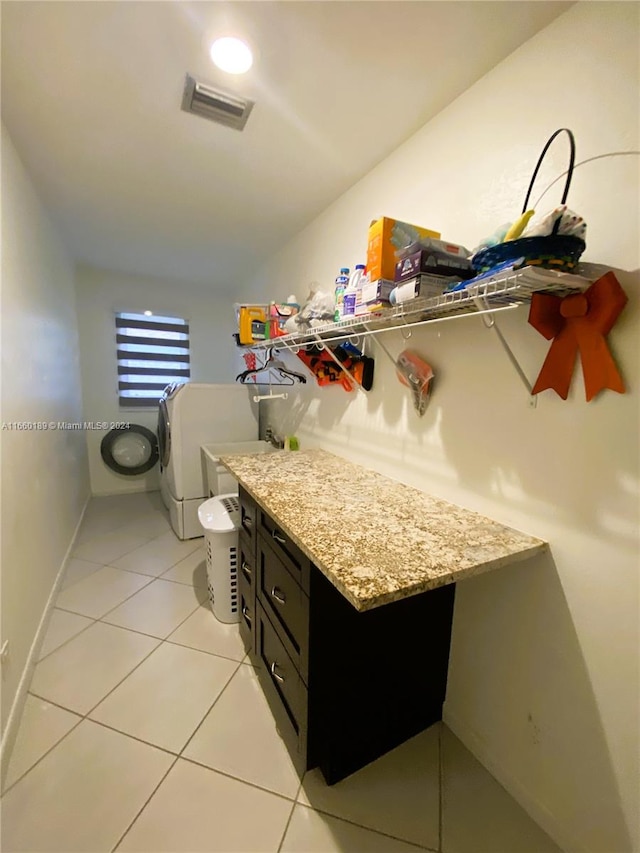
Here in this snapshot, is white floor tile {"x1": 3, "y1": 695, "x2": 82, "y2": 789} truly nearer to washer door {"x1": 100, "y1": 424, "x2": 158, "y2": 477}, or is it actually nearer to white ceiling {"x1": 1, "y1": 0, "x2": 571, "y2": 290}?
white ceiling {"x1": 1, "y1": 0, "x2": 571, "y2": 290}

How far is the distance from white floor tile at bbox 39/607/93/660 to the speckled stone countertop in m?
1.23

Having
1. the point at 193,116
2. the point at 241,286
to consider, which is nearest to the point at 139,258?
the point at 241,286

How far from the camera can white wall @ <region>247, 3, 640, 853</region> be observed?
32.8 inches

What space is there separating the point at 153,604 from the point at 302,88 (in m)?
2.58

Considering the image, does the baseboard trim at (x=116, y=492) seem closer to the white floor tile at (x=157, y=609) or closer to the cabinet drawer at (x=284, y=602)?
the white floor tile at (x=157, y=609)

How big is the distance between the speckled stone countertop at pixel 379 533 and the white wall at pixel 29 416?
931 millimetres

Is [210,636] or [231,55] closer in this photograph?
[231,55]

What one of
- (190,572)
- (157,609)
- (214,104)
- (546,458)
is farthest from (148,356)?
(546,458)

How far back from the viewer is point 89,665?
154 centimetres

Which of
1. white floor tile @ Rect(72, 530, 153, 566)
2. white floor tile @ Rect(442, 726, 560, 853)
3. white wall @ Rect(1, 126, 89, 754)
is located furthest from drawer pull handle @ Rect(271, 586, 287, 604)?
white floor tile @ Rect(72, 530, 153, 566)

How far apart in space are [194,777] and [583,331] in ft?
6.01

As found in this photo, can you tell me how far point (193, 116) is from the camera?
1363mm

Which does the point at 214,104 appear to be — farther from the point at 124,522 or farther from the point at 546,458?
the point at 124,522

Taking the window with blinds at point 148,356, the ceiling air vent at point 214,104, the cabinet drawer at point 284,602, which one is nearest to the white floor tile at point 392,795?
the cabinet drawer at point 284,602
